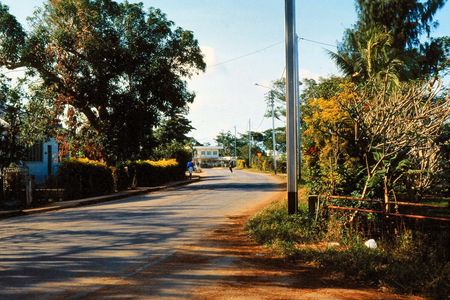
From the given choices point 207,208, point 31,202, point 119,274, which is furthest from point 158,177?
point 119,274

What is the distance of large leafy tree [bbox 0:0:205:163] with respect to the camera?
26.6m

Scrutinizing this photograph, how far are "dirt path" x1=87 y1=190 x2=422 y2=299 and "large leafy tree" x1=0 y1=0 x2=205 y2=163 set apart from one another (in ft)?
65.2

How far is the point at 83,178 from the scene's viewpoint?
22.6 meters

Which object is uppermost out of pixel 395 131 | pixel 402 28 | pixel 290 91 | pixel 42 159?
pixel 402 28

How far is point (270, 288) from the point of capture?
20.5 ft

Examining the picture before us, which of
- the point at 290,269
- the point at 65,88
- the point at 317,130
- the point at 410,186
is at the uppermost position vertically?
the point at 65,88

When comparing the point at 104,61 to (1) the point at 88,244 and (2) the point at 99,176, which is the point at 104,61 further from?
(1) the point at 88,244

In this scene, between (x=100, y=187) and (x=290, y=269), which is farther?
(x=100, y=187)

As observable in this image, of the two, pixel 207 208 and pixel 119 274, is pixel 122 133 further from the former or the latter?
Answer: pixel 119 274

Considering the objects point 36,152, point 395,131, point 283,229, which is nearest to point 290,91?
point 395,131

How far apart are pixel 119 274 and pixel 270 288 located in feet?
7.70

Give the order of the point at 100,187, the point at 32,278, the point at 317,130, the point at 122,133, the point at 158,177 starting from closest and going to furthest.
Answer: the point at 32,278
the point at 317,130
the point at 100,187
the point at 122,133
the point at 158,177

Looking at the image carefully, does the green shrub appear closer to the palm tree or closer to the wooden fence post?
the wooden fence post

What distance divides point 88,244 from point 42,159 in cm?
2556
